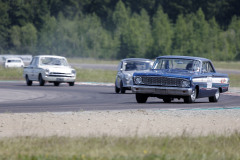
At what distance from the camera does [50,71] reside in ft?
106

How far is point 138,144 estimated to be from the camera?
10.4 m

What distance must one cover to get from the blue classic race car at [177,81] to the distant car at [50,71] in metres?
11.3

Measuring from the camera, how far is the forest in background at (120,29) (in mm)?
105750

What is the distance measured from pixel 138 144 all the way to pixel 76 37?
376 feet

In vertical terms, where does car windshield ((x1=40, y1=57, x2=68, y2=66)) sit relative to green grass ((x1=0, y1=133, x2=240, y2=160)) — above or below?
below

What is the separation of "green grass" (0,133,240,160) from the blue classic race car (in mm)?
7971

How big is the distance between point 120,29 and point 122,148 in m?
112

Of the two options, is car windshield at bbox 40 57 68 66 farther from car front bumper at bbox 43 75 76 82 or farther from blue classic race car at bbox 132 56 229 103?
blue classic race car at bbox 132 56 229 103

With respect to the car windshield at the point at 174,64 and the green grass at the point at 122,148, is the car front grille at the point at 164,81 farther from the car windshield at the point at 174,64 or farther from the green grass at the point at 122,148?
the green grass at the point at 122,148

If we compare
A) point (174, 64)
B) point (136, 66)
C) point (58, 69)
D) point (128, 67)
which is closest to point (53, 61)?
point (58, 69)

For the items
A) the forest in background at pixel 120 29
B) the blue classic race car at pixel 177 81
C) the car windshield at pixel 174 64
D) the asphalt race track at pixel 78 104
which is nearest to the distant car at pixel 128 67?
the asphalt race track at pixel 78 104

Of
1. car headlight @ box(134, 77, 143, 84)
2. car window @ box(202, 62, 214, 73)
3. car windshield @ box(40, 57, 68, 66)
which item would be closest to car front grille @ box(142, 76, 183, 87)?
car headlight @ box(134, 77, 143, 84)

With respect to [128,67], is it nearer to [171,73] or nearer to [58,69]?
[58,69]

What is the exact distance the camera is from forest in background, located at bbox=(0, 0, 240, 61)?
106 m
